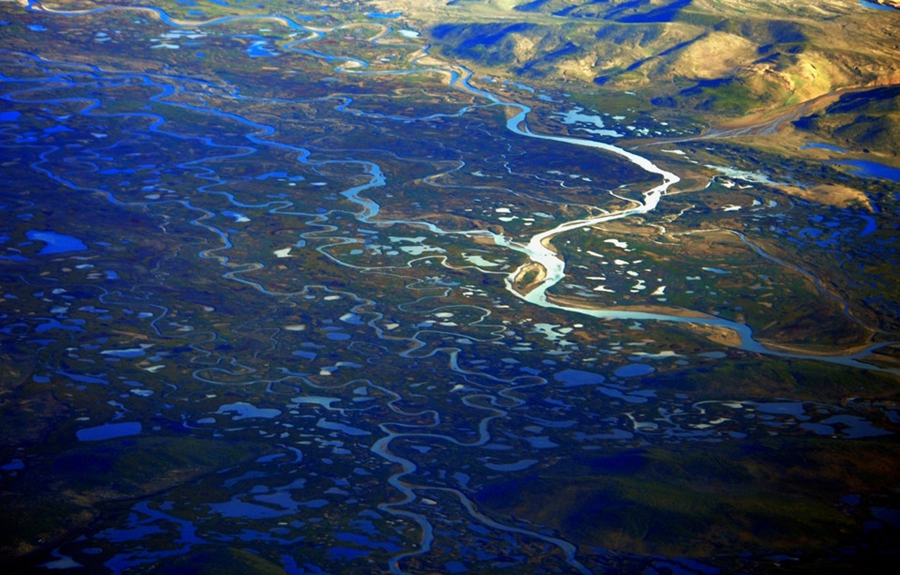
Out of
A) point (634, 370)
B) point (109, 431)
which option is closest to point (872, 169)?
point (634, 370)

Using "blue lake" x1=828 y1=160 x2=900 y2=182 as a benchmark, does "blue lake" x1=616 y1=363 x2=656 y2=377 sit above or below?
below

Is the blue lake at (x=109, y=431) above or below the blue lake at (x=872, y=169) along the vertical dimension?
below

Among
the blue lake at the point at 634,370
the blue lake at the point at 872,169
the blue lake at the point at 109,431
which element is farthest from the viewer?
the blue lake at the point at 872,169

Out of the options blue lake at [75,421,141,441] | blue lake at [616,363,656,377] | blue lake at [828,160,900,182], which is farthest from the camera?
blue lake at [828,160,900,182]

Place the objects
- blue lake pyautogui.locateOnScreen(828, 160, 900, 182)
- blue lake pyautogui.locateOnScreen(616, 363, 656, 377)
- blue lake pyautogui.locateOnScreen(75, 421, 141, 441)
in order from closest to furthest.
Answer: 1. blue lake pyautogui.locateOnScreen(75, 421, 141, 441)
2. blue lake pyautogui.locateOnScreen(616, 363, 656, 377)
3. blue lake pyautogui.locateOnScreen(828, 160, 900, 182)

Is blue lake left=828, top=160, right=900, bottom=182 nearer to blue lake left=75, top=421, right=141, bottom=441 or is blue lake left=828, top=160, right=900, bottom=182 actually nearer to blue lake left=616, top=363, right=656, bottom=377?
blue lake left=616, top=363, right=656, bottom=377

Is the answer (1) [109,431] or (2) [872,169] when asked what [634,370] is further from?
(2) [872,169]

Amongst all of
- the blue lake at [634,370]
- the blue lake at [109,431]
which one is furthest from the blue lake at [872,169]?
the blue lake at [109,431]

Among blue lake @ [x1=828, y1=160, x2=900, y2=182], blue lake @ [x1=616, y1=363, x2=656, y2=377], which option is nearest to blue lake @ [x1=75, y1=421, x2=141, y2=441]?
blue lake @ [x1=616, y1=363, x2=656, y2=377]

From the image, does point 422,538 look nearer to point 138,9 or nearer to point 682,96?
point 682,96

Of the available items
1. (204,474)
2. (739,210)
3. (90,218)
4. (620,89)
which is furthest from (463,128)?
(204,474)

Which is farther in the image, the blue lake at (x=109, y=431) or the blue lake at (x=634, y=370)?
the blue lake at (x=634, y=370)

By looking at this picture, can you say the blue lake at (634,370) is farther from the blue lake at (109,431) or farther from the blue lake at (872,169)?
the blue lake at (872,169)
